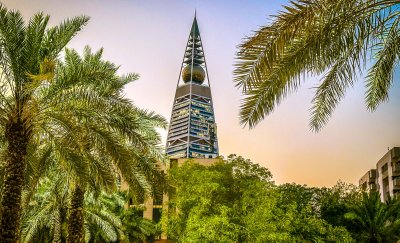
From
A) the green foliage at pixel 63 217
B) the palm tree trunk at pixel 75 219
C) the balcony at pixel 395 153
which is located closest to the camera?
the palm tree trunk at pixel 75 219

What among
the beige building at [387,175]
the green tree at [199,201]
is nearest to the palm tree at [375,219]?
the green tree at [199,201]

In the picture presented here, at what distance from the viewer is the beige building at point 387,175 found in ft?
196

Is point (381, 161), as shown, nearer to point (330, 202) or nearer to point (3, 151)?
point (330, 202)

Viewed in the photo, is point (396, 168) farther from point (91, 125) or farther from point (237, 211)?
point (91, 125)

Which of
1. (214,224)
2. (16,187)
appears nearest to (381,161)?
(214,224)

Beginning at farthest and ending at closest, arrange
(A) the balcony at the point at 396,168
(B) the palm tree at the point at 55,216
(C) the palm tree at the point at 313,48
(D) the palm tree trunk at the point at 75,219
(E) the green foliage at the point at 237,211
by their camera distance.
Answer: (A) the balcony at the point at 396,168, (B) the palm tree at the point at 55,216, (E) the green foliage at the point at 237,211, (D) the palm tree trunk at the point at 75,219, (C) the palm tree at the point at 313,48

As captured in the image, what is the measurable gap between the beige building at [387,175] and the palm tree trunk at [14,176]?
170 ft

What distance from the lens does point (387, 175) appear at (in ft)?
212

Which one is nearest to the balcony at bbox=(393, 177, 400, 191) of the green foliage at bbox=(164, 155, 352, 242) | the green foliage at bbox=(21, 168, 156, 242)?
the green foliage at bbox=(164, 155, 352, 242)

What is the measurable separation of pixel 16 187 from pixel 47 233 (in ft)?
70.2

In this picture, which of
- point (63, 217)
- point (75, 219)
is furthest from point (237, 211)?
point (75, 219)

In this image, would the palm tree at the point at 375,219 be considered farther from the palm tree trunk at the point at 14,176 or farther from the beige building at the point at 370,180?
the beige building at the point at 370,180

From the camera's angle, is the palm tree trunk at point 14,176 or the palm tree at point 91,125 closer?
the palm tree trunk at point 14,176

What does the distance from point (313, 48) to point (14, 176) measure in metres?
8.37
